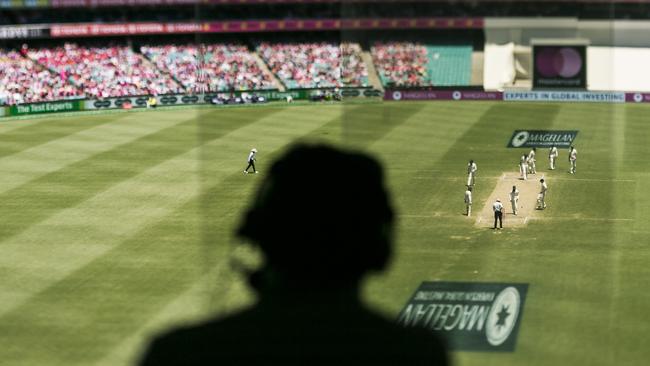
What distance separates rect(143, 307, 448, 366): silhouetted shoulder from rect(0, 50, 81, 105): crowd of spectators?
71612 millimetres

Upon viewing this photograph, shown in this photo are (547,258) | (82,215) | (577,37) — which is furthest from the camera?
(82,215)

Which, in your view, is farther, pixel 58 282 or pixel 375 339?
pixel 58 282

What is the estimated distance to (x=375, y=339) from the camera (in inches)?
147

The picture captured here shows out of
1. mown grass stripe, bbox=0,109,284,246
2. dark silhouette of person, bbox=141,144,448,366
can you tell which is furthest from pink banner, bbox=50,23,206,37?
dark silhouette of person, bbox=141,144,448,366

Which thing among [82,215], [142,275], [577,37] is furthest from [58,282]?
[577,37]

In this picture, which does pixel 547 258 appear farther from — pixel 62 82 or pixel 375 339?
pixel 62 82

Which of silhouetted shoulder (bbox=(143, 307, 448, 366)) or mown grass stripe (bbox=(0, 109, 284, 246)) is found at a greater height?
silhouetted shoulder (bbox=(143, 307, 448, 366))

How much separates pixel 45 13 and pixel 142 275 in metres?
56.6

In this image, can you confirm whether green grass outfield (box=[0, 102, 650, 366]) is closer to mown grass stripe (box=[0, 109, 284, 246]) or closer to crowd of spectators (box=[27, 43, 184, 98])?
mown grass stripe (box=[0, 109, 284, 246])

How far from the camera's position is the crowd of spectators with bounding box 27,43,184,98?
256 ft

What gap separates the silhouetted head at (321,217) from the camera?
3596 millimetres

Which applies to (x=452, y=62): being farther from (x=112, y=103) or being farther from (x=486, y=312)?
(x=112, y=103)

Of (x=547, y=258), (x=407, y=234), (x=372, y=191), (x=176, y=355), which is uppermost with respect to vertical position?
(x=372, y=191)

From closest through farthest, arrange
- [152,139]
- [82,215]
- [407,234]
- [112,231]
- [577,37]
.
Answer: [577,37]
[407,234]
[112,231]
[82,215]
[152,139]
